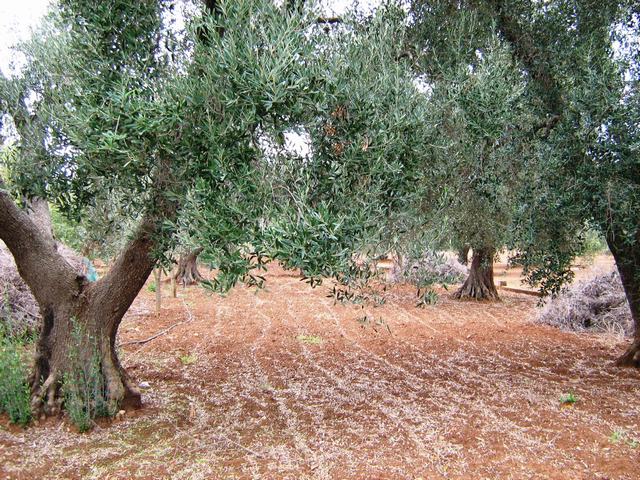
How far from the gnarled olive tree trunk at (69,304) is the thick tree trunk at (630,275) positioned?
6249 millimetres

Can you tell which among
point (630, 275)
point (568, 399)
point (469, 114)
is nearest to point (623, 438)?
point (568, 399)

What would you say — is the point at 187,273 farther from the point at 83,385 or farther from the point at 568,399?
the point at 568,399

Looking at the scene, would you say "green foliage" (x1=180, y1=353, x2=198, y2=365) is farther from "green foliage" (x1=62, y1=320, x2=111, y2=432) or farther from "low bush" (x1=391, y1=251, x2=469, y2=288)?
"low bush" (x1=391, y1=251, x2=469, y2=288)

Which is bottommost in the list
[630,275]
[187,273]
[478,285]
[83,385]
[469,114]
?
[83,385]

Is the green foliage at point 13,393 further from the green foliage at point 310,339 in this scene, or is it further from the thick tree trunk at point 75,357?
the green foliage at point 310,339

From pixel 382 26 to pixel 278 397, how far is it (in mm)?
5127

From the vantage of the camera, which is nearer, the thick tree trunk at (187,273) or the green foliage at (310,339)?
the green foliage at (310,339)

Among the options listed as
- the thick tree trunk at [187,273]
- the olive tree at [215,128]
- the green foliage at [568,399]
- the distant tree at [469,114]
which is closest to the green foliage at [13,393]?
the olive tree at [215,128]

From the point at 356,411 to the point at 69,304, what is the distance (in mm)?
3962

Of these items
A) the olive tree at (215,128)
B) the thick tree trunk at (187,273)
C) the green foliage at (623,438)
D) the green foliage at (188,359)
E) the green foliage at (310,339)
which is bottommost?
the green foliage at (188,359)

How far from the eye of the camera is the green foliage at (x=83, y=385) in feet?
18.7

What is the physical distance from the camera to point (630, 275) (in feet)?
25.8

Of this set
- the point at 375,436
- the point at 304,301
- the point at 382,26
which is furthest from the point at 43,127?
the point at 304,301

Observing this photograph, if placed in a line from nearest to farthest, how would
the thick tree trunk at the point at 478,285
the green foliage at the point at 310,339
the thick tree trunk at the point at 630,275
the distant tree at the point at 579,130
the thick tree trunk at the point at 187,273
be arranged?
1. the distant tree at the point at 579,130
2. the thick tree trunk at the point at 630,275
3. the green foliage at the point at 310,339
4. the thick tree trunk at the point at 478,285
5. the thick tree trunk at the point at 187,273
